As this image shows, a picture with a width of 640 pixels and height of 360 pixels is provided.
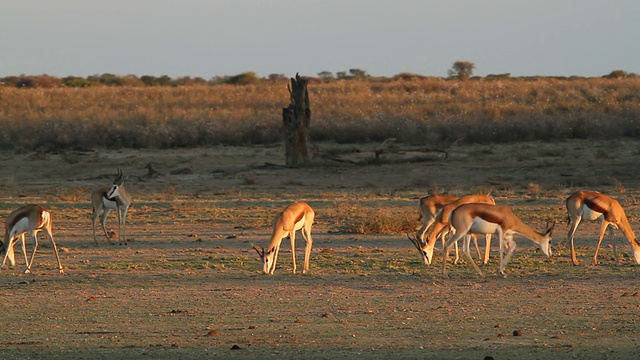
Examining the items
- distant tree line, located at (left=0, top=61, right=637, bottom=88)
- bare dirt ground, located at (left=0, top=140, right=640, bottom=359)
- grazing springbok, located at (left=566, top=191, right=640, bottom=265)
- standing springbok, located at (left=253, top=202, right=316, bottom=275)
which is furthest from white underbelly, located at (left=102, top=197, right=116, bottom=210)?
distant tree line, located at (left=0, top=61, right=637, bottom=88)

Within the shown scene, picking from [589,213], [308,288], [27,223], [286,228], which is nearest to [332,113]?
[589,213]

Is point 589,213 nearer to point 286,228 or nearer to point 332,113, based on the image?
point 286,228

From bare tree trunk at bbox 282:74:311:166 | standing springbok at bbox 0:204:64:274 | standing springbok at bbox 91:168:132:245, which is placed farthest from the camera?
bare tree trunk at bbox 282:74:311:166

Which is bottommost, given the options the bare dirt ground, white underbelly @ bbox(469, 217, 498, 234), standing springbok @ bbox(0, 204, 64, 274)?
the bare dirt ground

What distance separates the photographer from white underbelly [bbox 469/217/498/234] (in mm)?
13785

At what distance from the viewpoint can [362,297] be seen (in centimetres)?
1259

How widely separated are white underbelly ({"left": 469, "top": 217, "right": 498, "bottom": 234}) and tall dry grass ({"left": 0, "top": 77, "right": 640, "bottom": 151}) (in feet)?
76.2

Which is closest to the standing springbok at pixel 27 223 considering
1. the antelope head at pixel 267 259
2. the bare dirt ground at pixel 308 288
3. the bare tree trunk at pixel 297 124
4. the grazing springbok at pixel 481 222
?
the bare dirt ground at pixel 308 288

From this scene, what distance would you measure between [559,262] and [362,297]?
4.04 metres

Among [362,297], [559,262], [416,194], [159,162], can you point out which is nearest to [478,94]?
[159,162]

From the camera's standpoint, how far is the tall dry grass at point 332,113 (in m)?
38.2

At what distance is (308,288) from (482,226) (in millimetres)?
2370

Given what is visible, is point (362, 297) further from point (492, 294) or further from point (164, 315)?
point (164, 315)

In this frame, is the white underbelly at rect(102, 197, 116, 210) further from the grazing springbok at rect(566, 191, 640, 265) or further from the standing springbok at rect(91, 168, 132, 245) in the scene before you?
the grazing springbok at rect(566, 191, 640, 265)
